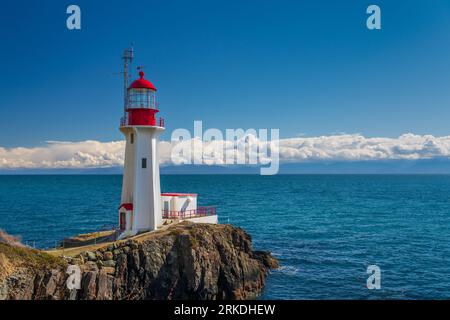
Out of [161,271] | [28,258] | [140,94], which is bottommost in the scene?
[161,271]

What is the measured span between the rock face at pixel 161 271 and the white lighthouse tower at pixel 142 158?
271 cm

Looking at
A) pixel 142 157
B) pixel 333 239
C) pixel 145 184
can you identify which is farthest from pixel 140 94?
pixel 333 239

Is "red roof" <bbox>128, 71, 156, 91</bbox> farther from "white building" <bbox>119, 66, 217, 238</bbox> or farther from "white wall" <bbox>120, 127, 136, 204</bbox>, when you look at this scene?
"white wall" <bbox>120, 127, 136, 204</bbox>

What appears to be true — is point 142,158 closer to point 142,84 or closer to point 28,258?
point 142,84

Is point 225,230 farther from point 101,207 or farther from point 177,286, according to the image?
point 101,207

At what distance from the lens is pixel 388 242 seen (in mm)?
54000

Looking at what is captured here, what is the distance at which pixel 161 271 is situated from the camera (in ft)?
101

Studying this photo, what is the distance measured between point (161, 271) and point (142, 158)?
10.2 m

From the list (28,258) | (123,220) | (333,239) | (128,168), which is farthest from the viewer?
(333,239)

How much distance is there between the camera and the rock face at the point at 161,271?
80.7 feet

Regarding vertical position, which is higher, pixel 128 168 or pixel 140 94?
pixel 140 94

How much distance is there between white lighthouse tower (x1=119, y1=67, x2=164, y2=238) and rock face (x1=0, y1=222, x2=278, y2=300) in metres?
2.71
